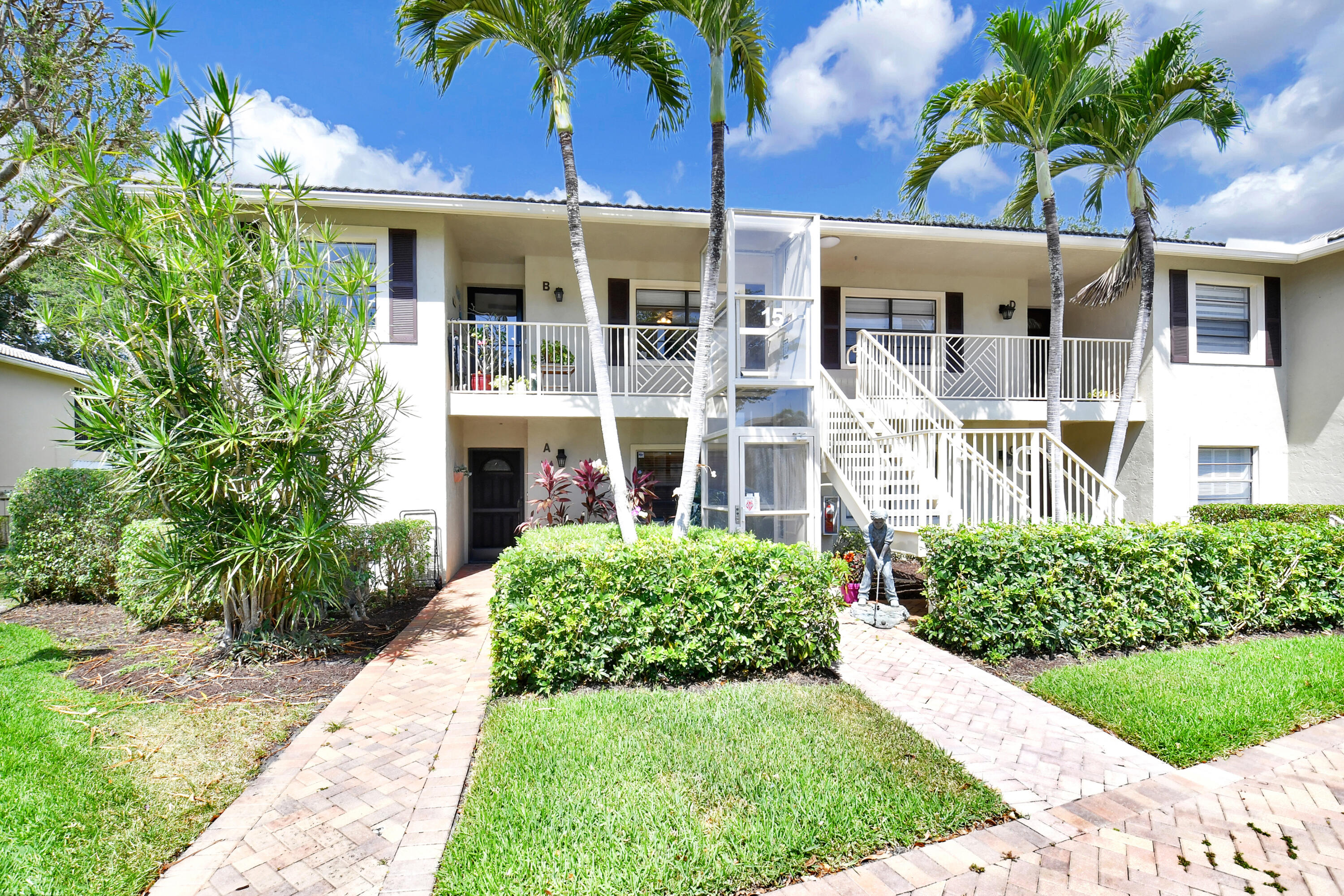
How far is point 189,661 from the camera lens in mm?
5496

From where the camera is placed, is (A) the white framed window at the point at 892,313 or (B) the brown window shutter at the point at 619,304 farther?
(A) the white framed window at the point at 892,313

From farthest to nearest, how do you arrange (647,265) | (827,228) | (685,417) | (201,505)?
1. (647,265)
2. (685,417)
3. (827,228)
4. (201,505)

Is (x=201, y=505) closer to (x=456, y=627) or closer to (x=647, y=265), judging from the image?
(x=456, y=627)

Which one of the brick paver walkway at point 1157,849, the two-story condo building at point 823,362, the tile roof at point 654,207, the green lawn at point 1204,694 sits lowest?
the brick paver walkway at point 1157,849

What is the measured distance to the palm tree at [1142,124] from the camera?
7801mm

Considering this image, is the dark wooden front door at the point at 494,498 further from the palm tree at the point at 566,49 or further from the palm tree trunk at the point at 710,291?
the palm tree trunk at the point at 710,291

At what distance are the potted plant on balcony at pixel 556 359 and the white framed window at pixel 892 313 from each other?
5.38 m

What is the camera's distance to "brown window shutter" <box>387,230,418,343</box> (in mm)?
8977

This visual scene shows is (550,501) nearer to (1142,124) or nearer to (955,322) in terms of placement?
(955,322)

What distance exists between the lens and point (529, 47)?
253 inches

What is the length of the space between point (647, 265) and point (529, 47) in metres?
5.05

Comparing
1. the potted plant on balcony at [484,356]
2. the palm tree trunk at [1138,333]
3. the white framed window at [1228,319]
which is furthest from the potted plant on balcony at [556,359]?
the white framed window at [1228,319]

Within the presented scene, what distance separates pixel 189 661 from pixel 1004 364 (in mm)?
12905

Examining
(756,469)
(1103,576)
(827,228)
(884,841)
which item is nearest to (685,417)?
(756,469)
